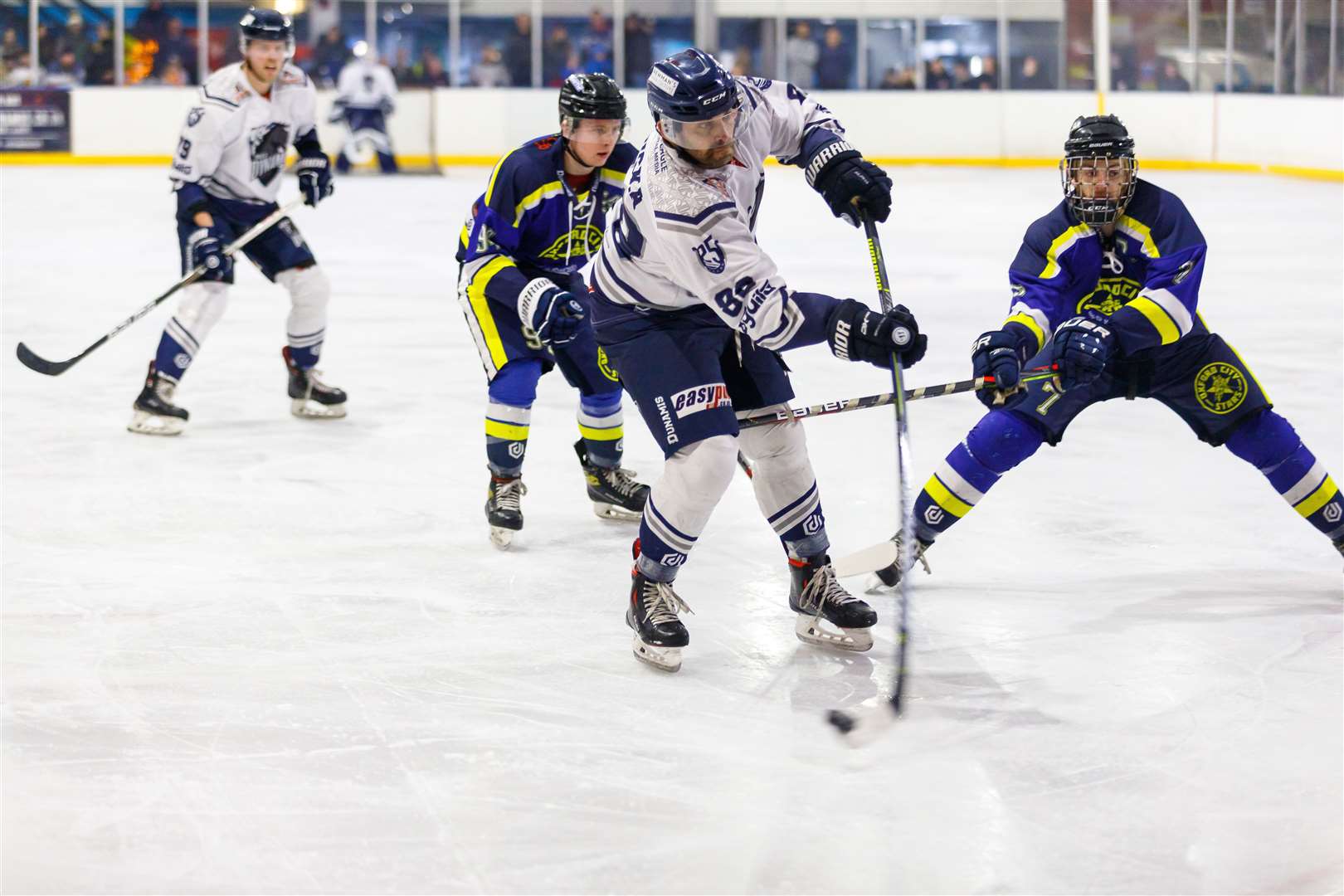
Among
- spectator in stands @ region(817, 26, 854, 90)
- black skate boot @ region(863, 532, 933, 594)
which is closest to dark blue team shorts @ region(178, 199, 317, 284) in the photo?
black skate boot @ region(863, 532, 933, 594)

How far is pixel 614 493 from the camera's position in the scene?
3844 mm

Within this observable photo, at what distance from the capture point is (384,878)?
1991 millimetres

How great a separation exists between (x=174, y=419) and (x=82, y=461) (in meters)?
0.41

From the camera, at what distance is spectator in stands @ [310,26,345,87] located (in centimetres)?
1440

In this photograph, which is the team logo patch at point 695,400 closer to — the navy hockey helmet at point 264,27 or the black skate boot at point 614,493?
the black skate boot at point 614,493

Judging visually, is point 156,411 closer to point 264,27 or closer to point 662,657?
point 264,27

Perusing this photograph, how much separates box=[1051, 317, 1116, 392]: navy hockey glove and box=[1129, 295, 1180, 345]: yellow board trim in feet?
0.23

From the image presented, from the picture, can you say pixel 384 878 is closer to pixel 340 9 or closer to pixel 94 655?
pixel 94 655

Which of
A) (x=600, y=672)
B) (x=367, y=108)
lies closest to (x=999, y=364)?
(x=600, y=672)

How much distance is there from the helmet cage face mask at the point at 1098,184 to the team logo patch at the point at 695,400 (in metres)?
0.78

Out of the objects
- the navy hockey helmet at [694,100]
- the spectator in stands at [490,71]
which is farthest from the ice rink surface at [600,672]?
the spectator in stands at [490,71]

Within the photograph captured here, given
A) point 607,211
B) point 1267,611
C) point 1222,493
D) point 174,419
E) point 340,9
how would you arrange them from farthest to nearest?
1. point 340,9
2. point 174,419
3. point 1222,493
4. point 607,211
5. point 1267,611

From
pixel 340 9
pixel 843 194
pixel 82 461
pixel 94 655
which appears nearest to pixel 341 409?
pixel 82 461

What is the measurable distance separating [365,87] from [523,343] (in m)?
10.5
